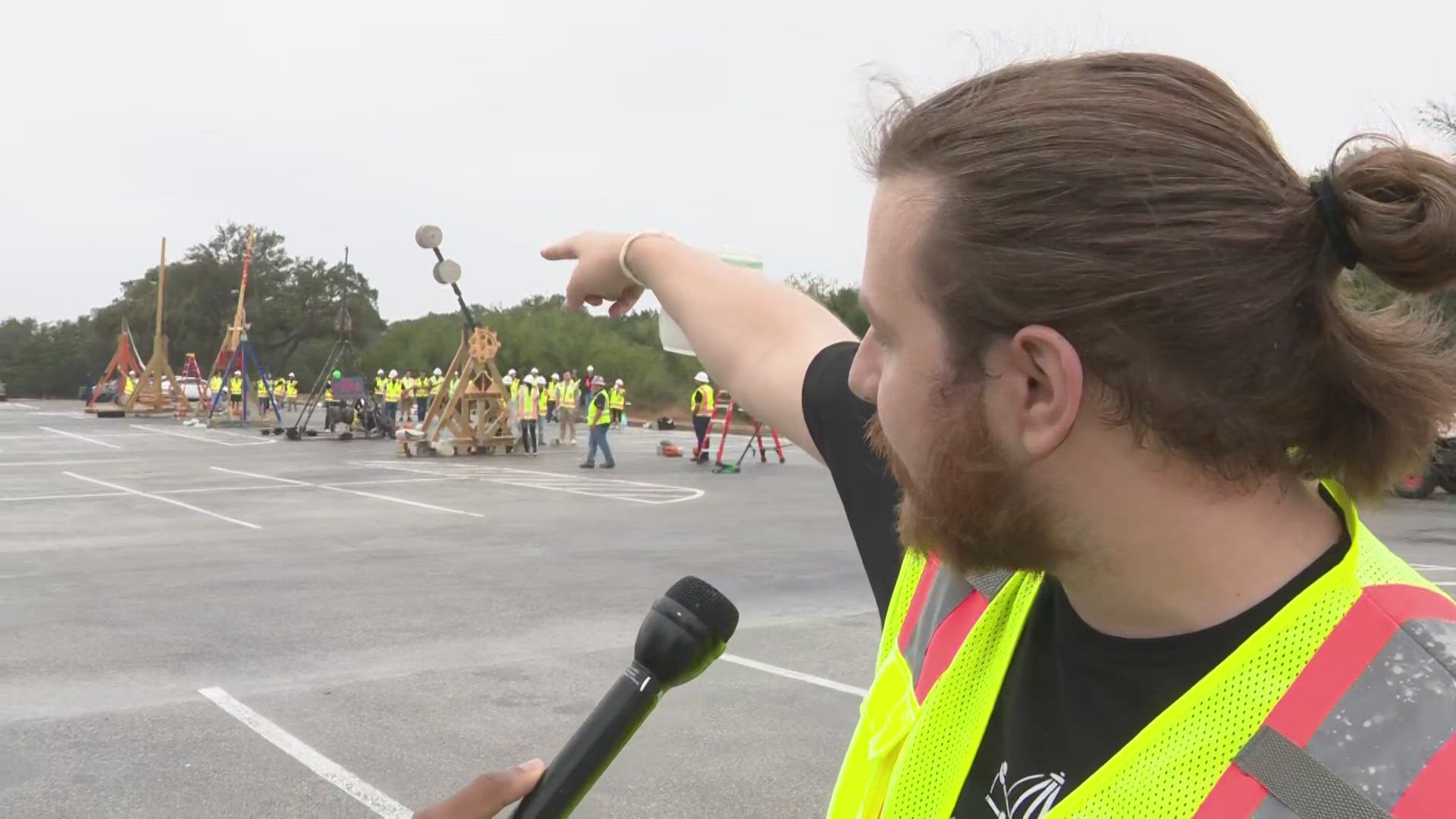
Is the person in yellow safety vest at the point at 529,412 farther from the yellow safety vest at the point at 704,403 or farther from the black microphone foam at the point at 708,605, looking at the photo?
the black microphone foam at the point at 708,605

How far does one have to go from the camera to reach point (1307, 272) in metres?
1.19

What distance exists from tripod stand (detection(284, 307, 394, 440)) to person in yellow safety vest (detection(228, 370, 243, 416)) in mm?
5635

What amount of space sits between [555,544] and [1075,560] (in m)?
10.8

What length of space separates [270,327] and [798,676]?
86693mm

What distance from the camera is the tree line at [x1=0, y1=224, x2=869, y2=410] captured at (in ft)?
237

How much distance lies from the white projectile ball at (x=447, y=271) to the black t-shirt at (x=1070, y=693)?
30.6ft

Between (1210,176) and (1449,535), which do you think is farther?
(1449,535)

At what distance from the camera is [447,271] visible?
33.7 feet

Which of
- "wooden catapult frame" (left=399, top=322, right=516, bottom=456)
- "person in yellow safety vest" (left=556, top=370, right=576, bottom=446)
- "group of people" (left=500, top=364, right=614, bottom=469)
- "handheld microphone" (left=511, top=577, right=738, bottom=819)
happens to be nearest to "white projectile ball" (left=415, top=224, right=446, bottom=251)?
"handheld microphone" (left=511, top=577, right=738, bottom=819)

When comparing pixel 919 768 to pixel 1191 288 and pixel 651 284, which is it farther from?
pixel 651 284

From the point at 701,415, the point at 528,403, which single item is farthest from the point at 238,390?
the point at 701,415

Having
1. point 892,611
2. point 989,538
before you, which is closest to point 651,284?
point 892,611

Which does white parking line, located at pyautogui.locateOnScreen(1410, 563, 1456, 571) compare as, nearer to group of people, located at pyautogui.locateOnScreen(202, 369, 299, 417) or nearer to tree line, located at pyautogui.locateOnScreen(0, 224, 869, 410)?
group of people, located at pyautogui.locateOnScreen(202, 369, 299, 417)

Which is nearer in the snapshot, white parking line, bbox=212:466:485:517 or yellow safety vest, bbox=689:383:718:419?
white parking line, bbox=212:466:485:517
